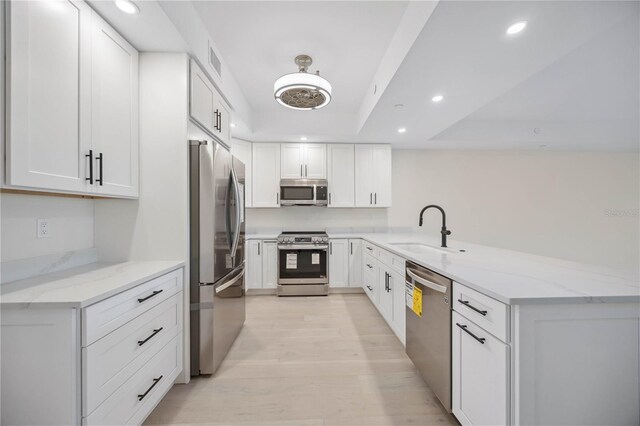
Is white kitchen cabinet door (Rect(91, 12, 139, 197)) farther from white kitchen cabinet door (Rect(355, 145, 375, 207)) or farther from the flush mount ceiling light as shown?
white kitchen cabinet door (Rect(355, 145, 375, 207))

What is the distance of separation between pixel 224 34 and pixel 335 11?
3.14 ft

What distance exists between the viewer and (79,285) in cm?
118

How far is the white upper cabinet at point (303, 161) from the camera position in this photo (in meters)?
4.02

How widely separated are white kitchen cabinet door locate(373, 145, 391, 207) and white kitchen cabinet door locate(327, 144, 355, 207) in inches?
15.2

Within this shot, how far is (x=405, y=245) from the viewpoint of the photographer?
9.46ft

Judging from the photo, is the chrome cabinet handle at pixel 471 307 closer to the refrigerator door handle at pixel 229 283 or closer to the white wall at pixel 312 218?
the refrigerator door handle at pixel 229 283

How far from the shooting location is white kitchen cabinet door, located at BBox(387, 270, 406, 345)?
209cm

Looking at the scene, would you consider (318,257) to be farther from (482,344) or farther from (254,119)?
(482,344)

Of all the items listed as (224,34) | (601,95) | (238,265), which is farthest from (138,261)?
(601,95)

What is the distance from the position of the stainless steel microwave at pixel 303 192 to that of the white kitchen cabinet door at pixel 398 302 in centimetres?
188

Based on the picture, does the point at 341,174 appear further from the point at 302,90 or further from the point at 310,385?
the point at 310,385

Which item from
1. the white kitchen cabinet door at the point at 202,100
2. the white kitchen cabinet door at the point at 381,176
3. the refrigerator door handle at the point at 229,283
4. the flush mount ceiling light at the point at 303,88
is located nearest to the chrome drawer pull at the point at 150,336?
the refrigerator door handle at the point at 229,283

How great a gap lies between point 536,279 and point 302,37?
7.78 ft

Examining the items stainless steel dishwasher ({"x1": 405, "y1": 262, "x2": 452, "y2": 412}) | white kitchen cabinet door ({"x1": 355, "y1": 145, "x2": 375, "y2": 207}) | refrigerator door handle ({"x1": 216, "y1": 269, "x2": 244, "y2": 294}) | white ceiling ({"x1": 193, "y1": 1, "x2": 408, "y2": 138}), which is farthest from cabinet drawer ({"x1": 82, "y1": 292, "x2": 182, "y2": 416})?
white kitchen cabinet door ({"x1": 355, "y1": 145, "x2": 375, "y2": 207})
